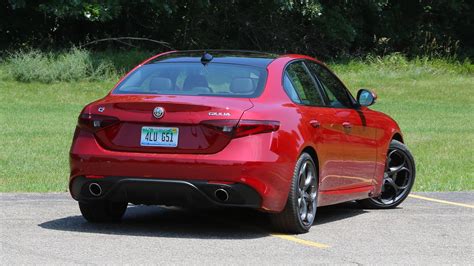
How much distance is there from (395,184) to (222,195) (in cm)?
320

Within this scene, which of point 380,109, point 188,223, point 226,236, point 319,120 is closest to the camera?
point 226,236

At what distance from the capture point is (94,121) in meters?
8.79

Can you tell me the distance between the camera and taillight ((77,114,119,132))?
8711 millimetres

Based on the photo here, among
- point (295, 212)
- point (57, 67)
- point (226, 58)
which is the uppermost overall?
point (226, 58)

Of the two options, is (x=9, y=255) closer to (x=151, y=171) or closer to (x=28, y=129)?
(x=151, y=171)

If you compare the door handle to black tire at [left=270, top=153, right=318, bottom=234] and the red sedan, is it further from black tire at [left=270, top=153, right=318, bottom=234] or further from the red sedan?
black tire at [left=270, top=153, right=318, bottom=234]

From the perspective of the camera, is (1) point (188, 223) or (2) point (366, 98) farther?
(2) point (366, 98)

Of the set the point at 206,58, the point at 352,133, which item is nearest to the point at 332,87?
the point at 352,133

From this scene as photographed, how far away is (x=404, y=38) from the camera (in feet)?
152

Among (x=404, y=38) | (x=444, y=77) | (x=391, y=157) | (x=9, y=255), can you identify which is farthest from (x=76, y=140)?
(x=404, y=38)

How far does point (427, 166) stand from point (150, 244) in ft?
28.6

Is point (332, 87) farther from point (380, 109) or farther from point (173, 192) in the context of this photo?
point (380, 109)

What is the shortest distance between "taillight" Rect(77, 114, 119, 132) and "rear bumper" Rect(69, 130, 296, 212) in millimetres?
222

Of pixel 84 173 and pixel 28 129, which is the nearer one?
pixel 84 173
